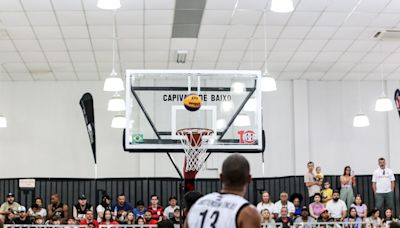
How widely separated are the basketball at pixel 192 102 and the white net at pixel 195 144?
378 millimetres

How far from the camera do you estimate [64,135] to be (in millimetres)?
20438

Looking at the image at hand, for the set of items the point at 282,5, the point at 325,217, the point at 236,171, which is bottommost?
the point at 325,217

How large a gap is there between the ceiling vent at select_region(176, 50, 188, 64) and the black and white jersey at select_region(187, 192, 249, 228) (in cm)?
1273

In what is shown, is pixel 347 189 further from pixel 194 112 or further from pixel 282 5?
pixel 282 5

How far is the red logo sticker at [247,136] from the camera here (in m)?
11.3

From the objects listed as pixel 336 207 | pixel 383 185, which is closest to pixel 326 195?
pixel 336 207

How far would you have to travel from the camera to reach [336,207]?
1677cm

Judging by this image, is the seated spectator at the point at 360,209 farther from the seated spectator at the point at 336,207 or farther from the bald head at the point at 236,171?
the bald head at the point at 236,171

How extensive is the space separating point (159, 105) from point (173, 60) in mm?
6559

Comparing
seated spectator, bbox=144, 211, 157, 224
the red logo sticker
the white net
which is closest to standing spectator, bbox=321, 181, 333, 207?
seated spectator, bbox=144, 211, 157, 224

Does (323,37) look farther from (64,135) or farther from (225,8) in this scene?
(64,135)

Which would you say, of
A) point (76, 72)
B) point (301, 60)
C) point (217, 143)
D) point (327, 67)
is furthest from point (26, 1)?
point (327, 67)

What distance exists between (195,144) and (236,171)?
6.56 meters

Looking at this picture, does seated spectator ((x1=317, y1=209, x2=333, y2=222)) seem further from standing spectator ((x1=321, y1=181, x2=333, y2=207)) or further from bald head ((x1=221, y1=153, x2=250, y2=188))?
bald head ((x1=221, y1=153, x2=250, y2=188))
